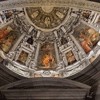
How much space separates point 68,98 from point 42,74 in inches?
74.1

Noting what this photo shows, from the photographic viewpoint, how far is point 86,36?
14.8m

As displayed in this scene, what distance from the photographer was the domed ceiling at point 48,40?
1432 cm

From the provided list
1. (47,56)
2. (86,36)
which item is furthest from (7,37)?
(86,36)

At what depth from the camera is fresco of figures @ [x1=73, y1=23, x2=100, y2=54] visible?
14391 mm

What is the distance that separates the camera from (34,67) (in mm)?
14734

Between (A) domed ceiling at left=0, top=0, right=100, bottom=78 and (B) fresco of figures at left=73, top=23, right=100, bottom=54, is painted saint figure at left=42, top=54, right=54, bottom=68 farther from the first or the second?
(B) fresco of figures at left=73, top=23, right=100, bottom=54

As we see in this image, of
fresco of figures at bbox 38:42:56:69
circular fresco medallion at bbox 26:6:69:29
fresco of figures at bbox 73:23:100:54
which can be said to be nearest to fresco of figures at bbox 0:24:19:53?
circular fresco medallion at bbox 26:6:69:29

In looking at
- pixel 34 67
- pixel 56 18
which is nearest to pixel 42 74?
pixel 34 67

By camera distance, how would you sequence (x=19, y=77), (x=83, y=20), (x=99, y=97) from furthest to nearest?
(x=83, y=20)
(x=19, y=77)
(x=99, y=97)

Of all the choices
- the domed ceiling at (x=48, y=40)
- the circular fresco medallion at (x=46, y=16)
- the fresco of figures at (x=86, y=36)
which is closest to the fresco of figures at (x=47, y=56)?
the domed ceiling at (x=48, y=40)

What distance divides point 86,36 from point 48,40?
1.68 m

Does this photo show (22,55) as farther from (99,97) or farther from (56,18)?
(99,97)

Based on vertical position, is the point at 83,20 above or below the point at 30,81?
above

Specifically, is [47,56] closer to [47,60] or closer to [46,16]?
[47,60]
